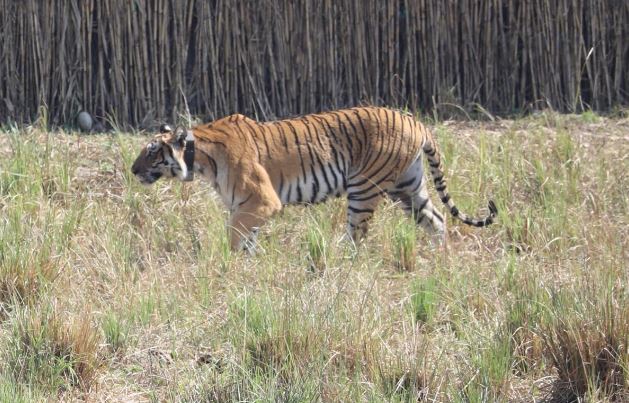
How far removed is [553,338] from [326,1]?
4.65 metres

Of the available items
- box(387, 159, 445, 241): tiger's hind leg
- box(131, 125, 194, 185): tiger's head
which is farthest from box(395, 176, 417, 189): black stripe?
box(131, 125, 194, 185): tiger's head

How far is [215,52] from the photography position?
9039 millimetres

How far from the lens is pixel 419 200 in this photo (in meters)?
7.22

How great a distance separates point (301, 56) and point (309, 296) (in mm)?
4176

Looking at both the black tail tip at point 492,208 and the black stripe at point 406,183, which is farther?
the black stripe at point 406,183

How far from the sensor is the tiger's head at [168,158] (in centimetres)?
692

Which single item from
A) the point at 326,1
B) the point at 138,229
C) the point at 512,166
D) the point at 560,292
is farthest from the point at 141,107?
the point at 560,292

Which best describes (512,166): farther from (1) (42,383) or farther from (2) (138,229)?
(1) (42,383)

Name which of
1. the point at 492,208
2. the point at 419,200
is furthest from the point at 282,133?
the point at 492,208

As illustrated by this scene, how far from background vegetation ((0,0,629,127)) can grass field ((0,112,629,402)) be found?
1.26 m

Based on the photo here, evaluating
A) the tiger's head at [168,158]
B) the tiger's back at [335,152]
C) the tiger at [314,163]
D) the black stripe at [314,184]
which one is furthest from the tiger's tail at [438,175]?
the tiger's head at [168,158]

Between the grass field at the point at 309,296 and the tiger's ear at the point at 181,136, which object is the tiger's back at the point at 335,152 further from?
the tiger's ear at the point at 181,136

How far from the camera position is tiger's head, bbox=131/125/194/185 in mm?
6922

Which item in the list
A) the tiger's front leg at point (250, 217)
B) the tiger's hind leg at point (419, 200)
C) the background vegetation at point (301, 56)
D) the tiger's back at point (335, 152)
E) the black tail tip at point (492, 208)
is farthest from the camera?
the background vegetation at point (301, 56)
